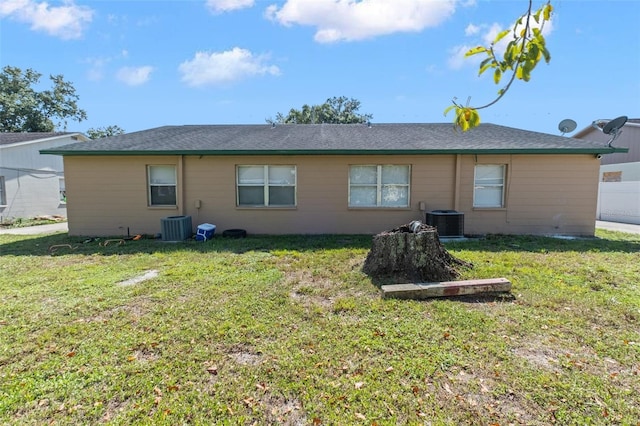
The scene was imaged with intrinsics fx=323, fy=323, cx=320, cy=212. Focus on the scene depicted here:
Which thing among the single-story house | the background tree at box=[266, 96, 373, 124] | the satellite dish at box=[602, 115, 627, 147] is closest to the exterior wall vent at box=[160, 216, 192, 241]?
the single-story house

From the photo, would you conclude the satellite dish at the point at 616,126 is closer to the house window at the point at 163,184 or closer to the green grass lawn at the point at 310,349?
the green grass lawn at the point at 310,349

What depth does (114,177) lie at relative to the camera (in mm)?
8898

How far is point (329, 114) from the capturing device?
3434cm

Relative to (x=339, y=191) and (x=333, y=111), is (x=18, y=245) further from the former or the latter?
(x=333, y=111)

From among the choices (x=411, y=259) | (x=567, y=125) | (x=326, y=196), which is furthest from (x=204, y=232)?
(x=567, y=125)

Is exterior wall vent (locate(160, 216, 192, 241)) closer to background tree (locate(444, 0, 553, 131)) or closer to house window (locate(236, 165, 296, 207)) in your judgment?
house window (locate(236, 165, 296, 207))

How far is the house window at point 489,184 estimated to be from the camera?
878 cm

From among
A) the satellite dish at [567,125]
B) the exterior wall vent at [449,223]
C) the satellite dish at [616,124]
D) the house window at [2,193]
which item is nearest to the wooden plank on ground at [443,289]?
the exterior wall vent at [449,223]

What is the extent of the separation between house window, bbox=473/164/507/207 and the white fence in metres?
7.83

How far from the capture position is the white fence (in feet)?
40.5

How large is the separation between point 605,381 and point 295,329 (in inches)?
98.8

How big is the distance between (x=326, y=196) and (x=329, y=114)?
2737 centimetres

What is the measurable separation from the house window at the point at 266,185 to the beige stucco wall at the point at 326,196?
7.9 inches

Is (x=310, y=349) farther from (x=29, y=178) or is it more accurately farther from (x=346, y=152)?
(x=29, y=178)
